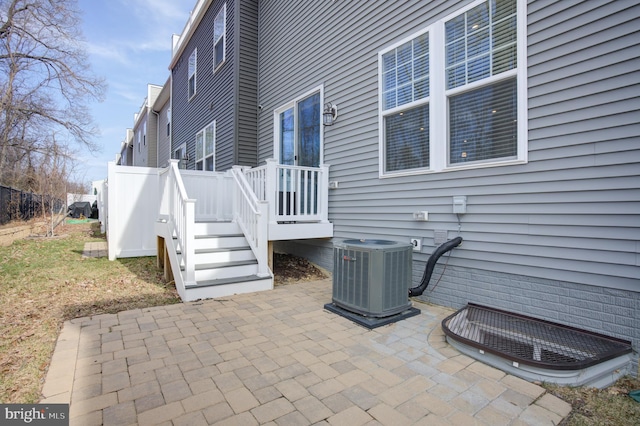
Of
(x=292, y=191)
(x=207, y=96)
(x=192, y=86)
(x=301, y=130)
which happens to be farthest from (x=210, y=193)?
(x=192, y=86)

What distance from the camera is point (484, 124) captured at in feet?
10.3

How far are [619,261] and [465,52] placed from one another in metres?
2.35

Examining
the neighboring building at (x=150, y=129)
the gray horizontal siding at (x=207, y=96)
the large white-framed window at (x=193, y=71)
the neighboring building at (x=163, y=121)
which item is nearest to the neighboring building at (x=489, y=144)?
the gray horizontal siding at (x=207, y=96)

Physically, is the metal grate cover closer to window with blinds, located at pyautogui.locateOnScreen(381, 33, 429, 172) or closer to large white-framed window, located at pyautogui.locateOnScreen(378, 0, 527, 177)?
large white-framed window, located at pyautogui.locateOnScreen(378, 0, 527, 177)

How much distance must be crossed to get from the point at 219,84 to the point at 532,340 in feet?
26.9

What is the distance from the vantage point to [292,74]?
20.7 feet

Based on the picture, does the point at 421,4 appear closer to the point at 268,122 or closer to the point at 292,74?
the point at 292,74

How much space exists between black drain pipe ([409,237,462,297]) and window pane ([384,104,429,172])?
3.15ft

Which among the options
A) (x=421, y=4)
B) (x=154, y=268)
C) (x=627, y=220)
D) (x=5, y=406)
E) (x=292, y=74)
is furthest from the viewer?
(x=292, y=74)

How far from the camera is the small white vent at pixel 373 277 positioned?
3062 mm

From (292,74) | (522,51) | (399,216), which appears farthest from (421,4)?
(292,74)

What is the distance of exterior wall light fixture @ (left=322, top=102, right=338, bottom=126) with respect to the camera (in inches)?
203

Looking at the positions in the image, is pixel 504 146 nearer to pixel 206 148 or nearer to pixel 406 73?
pixel 406 73

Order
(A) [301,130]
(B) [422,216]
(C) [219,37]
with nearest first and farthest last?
(B) [422,216] → (A) [301,130] → (C) [219,37]
